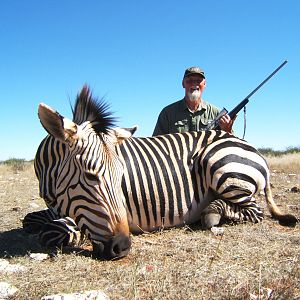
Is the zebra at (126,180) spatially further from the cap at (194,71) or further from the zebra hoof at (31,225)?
the cap at (194,71)

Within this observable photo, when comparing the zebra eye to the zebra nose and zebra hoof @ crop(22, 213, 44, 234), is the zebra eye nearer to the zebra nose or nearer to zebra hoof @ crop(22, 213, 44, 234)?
the zebra nose

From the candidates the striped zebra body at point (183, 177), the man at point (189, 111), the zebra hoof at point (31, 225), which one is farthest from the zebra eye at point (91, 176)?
the man at point (189, 111)

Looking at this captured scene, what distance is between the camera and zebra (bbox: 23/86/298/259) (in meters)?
Result: 2.81

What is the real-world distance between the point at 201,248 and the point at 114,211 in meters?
0.79

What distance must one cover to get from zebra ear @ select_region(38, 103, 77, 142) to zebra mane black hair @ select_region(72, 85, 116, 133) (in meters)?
0.24

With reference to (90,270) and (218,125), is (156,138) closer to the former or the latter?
(218,125)

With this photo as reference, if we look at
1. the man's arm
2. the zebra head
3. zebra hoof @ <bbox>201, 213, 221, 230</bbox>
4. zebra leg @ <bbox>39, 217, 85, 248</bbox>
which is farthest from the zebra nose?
the man's arm

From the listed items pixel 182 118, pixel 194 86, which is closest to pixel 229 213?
pixel 182 118

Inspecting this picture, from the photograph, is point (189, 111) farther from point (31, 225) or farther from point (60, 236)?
point (60, 236)

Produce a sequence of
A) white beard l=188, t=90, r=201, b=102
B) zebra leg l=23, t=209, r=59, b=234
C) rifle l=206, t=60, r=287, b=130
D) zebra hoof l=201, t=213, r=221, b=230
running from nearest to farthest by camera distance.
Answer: zebra hoof l=201, t=213, r=221, b=230 → zebra leg l=23, t=209, r=59, b=234 → rifle l=206, t=60, r=287, b=130 → white beard l=188, t=90, r=201, b=102

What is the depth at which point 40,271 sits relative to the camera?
2.57m

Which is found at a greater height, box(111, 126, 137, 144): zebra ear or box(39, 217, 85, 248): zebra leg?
box(111, 126, 137, 144): zebra ear

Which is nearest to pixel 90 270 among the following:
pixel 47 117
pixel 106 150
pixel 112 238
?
pixel 112 238

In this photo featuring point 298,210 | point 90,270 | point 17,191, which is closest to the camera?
point 90,270
